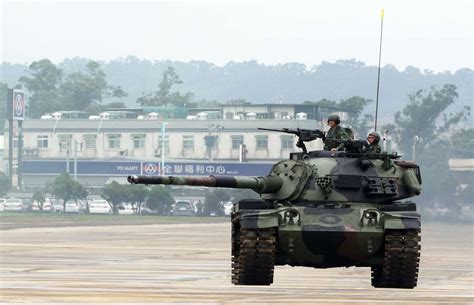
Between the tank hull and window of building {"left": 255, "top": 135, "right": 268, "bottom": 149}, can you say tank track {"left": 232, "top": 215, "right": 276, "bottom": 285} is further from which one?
window of building {"left": 255, "top": 135, "right": 268, "bottom": 149}

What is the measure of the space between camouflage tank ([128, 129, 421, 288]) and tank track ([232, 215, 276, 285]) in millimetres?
19

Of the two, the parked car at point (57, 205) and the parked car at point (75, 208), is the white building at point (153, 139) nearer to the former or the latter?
the parked car at point (57, 205)

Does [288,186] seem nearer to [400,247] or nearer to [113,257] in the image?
[400,247]

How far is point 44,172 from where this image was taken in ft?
563

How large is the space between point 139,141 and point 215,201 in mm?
31844

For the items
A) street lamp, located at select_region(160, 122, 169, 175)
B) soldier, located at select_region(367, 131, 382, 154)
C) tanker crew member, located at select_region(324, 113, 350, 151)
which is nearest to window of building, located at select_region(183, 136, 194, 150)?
street lamp, located at select_region(160, 122, 169, 175)

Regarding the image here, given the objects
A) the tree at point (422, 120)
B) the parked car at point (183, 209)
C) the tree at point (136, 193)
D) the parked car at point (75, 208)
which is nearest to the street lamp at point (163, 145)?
the parked car at point (183, 209)

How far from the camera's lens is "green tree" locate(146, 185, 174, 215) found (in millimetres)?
136625

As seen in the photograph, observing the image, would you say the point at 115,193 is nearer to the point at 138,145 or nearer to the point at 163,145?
the point at 163,145

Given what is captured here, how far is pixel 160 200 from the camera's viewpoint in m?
137

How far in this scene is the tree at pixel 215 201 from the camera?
14238 centimetres

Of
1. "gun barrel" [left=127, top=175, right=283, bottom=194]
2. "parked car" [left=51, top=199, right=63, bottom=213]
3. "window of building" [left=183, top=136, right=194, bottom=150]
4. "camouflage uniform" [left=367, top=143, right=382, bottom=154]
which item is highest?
"camouflage uniform" [left=367, top=143, right=382, bottom=154]

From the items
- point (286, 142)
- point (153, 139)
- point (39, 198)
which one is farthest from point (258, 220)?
point (153, 139)

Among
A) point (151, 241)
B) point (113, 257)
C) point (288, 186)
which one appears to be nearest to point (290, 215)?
point (288, 186)
